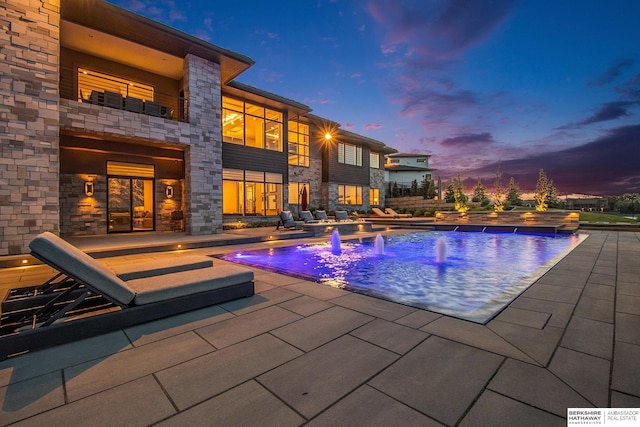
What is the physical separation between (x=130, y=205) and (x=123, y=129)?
459 centimetres

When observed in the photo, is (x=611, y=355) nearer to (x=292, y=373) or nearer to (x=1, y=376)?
(x=292, y=373)

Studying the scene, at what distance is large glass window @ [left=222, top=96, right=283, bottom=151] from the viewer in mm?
16656

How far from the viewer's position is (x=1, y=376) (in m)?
2.27

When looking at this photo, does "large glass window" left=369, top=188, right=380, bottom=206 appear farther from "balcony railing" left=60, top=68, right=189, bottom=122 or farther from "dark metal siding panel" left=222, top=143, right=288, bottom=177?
"balcony railing" left=60, top=68, right=189, bottom=122

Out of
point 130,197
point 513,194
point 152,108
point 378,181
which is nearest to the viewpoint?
point 152,108

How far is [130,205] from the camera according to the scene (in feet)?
45.3

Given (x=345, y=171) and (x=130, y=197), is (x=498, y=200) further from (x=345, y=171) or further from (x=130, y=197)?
(x=130, y=197)

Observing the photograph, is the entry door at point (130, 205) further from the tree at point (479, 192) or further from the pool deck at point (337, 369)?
the tree at point (479, 192)

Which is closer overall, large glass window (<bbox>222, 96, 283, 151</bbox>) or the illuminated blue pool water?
the illuminated blue pool water

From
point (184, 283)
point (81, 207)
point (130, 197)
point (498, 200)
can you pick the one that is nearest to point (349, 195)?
point (498, 200)

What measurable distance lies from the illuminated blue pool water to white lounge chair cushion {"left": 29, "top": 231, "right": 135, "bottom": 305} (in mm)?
3149

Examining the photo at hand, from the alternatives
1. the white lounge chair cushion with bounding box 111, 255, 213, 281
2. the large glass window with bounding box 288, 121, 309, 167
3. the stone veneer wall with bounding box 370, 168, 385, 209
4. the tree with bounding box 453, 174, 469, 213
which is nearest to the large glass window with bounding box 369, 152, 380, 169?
the stone veneer wall with bounding box 370, 168, 385, 209

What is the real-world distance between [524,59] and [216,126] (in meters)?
25.1

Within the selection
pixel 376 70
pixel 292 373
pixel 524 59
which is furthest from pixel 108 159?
pixel 524 59
